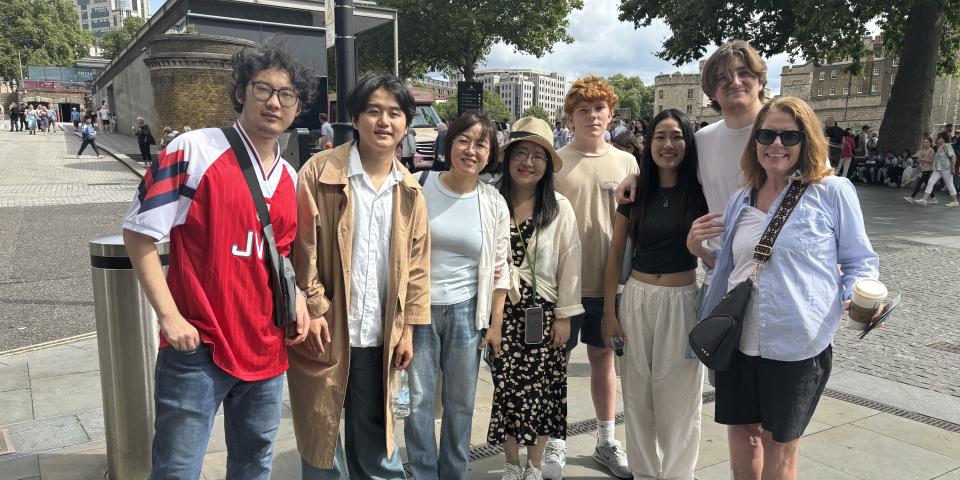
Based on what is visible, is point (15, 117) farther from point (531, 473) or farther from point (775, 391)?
point (775, 391)

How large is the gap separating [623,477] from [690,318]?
36.5 inches

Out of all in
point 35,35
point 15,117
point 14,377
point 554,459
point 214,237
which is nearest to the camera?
point 214,237

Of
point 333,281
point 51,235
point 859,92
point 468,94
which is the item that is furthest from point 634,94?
point 333,281

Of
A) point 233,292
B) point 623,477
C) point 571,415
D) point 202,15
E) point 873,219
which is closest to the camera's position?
point 233,292

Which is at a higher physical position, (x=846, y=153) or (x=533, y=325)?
Result: (x=846, y=153)

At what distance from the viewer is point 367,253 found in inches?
103

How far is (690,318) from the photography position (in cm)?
312

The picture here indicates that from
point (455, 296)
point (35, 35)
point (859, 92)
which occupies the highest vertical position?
point (35, 35)

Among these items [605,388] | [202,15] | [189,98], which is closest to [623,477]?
[605,388]

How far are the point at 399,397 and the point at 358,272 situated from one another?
56 centimetres

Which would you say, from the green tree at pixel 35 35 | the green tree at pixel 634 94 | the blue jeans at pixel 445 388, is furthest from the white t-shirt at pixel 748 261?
the green tree at pixel 634 94

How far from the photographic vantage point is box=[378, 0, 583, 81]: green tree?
1401 inches

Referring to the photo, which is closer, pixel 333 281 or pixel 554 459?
pixel 333 281

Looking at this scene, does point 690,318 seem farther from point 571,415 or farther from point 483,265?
point 571,415
